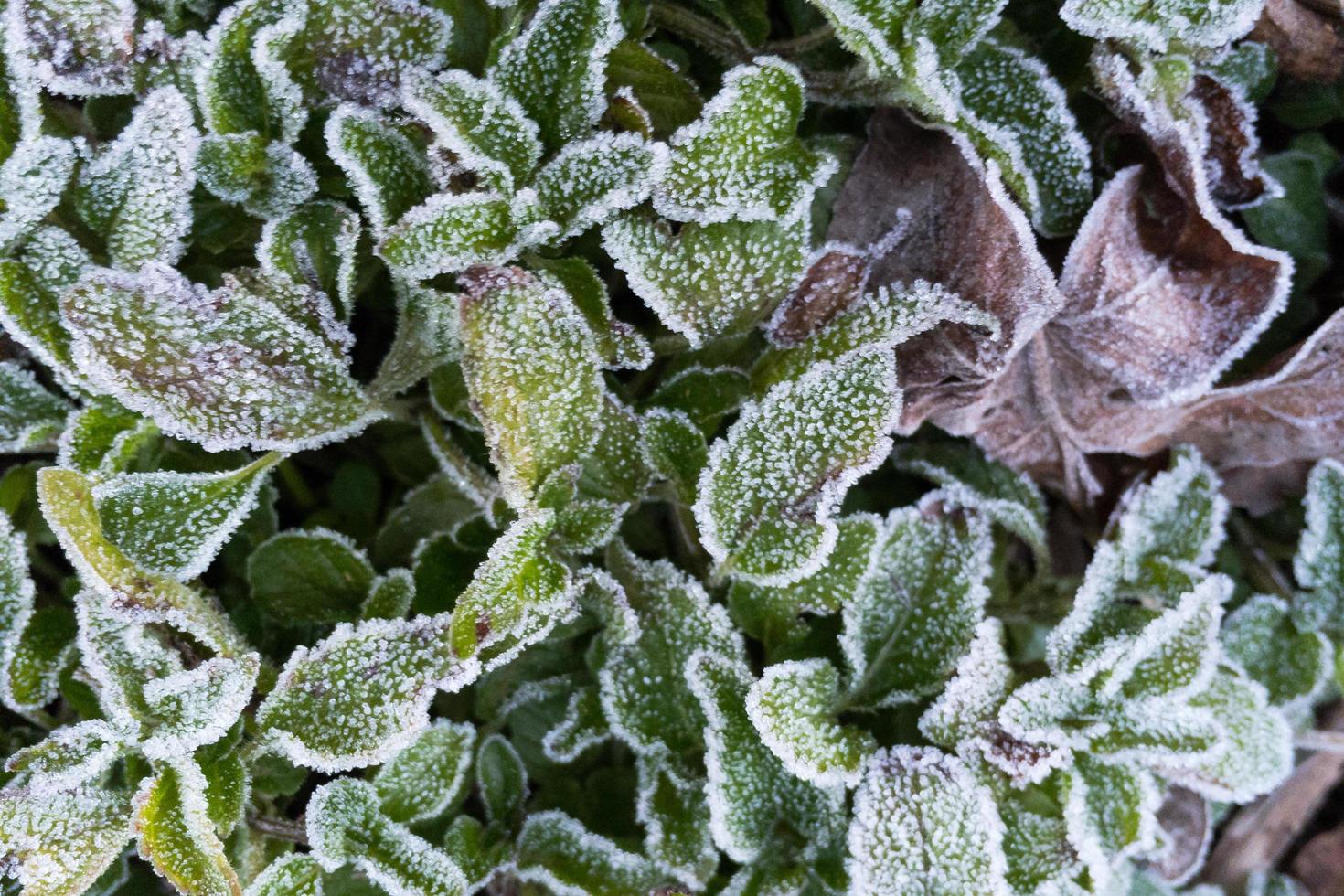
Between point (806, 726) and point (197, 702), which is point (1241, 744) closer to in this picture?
point (806, 726)

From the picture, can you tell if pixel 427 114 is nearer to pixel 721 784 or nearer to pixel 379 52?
pixel 379 52

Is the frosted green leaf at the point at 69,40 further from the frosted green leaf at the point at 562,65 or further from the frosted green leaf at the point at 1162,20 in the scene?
the frosted green leaf at the point at 1162,20

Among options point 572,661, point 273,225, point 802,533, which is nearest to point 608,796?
point 572,661

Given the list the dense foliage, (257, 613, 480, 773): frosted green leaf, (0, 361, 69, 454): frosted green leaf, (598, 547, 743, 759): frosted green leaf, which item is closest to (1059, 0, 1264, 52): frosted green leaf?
the dense foliage

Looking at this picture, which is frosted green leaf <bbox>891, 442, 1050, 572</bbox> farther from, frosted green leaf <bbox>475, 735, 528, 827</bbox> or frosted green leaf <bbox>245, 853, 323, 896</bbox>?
frosted green leaf <bbox>245, 853, 323, 896</bbox>

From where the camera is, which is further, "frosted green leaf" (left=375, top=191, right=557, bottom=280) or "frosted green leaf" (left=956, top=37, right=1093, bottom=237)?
"frosted green leaf" (left=956, top=37, right=1093, bottom=237)

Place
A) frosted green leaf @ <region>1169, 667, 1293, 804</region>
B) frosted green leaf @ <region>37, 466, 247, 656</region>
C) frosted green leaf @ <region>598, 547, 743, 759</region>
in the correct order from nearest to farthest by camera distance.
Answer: frosted green leaf @ <region>37, 466, 247, 656</region>
frosted green leaf @ <region>598, 547, 743, 759</region>
frosted green leaf @ <region>1169, 667, 1293, 804</region>
